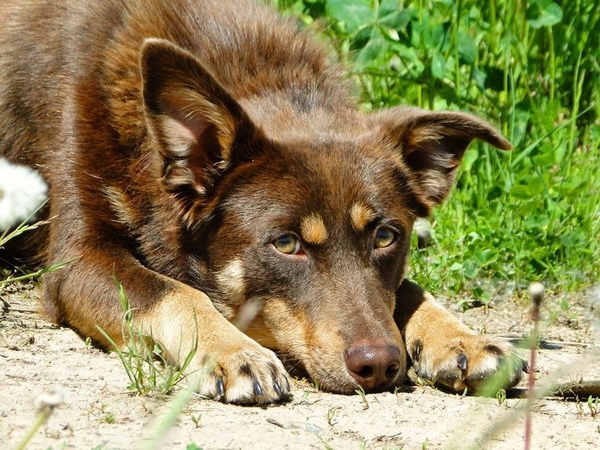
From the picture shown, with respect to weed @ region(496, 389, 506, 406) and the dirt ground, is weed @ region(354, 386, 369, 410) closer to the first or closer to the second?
the dirt ground

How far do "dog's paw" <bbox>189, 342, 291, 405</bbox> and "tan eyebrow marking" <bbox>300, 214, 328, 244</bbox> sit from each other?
21.3 inches

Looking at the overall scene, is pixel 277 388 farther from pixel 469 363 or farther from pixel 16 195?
pixel 16 195

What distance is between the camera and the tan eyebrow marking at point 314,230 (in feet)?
13.4

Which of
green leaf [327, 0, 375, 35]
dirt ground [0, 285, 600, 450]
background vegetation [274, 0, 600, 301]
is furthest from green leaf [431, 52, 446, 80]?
dirt ground [0, 285, 600, 450]

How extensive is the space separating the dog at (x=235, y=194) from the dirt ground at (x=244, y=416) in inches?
5.8

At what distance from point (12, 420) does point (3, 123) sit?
245 centimetres

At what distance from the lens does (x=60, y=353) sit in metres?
4.19

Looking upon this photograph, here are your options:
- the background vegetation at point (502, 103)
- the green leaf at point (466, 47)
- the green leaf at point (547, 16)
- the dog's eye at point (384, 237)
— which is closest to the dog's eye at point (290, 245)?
the dog's eye at point (384, 237)

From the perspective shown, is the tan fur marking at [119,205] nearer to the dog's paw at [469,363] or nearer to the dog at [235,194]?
the dog at [235,194]

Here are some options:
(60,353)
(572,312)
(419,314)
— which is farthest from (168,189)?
(572,312)

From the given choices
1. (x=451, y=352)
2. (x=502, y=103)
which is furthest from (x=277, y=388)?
(x=502, y=103)

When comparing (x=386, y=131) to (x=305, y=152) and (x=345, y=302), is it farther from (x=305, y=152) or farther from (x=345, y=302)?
(x=345, y=302)

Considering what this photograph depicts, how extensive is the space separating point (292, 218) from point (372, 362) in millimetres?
695

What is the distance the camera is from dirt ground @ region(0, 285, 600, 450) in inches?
123
